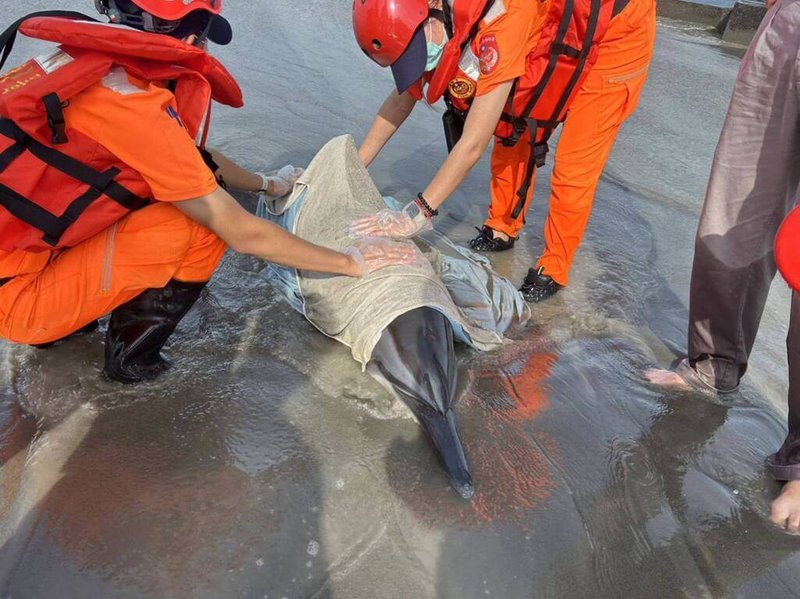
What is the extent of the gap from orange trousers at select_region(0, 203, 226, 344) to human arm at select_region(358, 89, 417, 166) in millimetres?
1602

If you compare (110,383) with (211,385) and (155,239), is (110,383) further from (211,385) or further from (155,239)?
(155,239)

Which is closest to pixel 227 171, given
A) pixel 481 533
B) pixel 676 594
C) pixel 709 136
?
pixel 481 533

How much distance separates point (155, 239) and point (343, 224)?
96cm

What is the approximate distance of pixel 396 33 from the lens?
2750mm

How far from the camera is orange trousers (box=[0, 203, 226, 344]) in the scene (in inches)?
88.7

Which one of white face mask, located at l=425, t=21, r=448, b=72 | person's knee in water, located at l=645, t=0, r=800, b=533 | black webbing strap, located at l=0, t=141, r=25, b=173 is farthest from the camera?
white face mask, located at l=425, t=21, r=448, b=72

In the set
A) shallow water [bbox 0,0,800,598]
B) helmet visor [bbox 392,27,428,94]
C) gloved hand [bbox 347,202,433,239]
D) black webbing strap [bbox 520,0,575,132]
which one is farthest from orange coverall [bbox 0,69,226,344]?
black webbing strap [bbox 520,0,575,132]

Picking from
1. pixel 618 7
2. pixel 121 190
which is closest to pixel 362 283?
pixel 121 190

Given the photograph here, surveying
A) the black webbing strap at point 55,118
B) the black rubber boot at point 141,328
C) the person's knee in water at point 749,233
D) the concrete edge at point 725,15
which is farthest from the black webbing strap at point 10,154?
the concrete edge at point 725,15

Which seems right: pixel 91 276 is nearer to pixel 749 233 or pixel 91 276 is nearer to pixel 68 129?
pixel 68 129

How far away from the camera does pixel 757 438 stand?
2.76 m

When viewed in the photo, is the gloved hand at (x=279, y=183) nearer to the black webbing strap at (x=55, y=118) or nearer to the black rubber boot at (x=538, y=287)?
the black rubber boot at (x=538, y=287)

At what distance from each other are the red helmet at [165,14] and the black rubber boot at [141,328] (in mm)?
877

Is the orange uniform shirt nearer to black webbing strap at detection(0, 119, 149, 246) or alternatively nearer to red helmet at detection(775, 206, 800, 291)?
black webbing strap at detection(0, 119, 149, 246)
